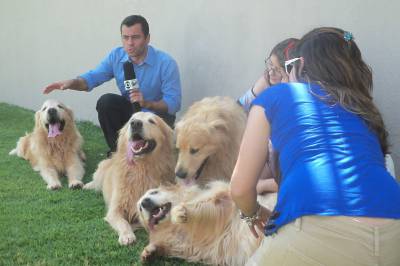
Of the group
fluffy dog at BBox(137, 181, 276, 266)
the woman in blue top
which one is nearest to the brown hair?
the woman in blue top

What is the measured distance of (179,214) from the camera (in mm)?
2936

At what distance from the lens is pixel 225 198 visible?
2.99 m

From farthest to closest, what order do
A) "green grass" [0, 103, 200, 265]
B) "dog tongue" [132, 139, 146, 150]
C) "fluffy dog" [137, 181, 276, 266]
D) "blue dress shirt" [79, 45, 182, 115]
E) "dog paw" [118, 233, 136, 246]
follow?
"blue dress shirt" [79, 45, 182, 115]
"dog tongue" [132, 139, 146, 150]
"dog paw" [118, 233, 136, 246]
"green grass" [0, 103, 200, 265]
"fluffy dog" [137, 181, 276, 266]

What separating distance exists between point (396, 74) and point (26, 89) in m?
7.47

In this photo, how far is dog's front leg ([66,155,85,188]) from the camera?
4844 millimetres

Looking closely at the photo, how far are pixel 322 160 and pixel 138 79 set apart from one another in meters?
3.64

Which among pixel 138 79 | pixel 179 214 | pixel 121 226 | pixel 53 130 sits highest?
pixel 138 79

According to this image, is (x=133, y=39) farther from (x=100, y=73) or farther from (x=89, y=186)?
(x=89, y=186)

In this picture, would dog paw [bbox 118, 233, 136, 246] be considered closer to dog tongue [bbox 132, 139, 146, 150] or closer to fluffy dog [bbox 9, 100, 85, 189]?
dog tongue [bbox 132, 139, 146, 150]

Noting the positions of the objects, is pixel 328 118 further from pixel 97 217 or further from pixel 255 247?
pixel 97 217

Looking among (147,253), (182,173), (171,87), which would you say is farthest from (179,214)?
(171,87)

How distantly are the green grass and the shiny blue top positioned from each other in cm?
137

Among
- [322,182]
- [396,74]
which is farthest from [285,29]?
[322,182]

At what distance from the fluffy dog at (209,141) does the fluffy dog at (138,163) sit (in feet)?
0.98
